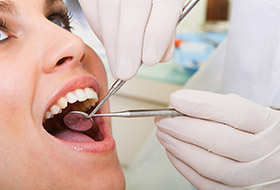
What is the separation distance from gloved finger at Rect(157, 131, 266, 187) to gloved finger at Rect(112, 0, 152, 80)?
0.88 feet

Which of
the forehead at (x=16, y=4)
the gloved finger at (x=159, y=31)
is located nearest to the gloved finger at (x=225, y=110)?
the gloved finger at (x=159, y=31)

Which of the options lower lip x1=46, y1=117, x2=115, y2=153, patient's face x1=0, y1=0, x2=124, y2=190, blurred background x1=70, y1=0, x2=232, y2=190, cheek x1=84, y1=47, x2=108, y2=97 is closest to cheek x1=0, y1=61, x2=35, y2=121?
patient's face x1=0, y1=0, x2=124, y2=190

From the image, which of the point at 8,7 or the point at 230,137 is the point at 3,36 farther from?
the point at 230,137

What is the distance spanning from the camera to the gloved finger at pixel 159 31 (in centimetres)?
89

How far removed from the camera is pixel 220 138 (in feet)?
2.97

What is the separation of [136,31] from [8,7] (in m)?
0.35

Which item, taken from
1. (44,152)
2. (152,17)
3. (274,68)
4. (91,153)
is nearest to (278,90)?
(274,68)

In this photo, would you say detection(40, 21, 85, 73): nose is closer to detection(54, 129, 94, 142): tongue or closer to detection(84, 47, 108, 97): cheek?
detection(84, 47, 108, 97): cheek

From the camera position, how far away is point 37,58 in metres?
0.92

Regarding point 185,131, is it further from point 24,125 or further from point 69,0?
point 69,0

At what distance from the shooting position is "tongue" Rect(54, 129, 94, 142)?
1.12 metres

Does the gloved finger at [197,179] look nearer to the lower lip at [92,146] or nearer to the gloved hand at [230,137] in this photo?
the gloved hand at [230,137]

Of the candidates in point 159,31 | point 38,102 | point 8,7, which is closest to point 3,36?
point 8,7

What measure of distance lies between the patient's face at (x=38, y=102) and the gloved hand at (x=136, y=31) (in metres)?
0.11
